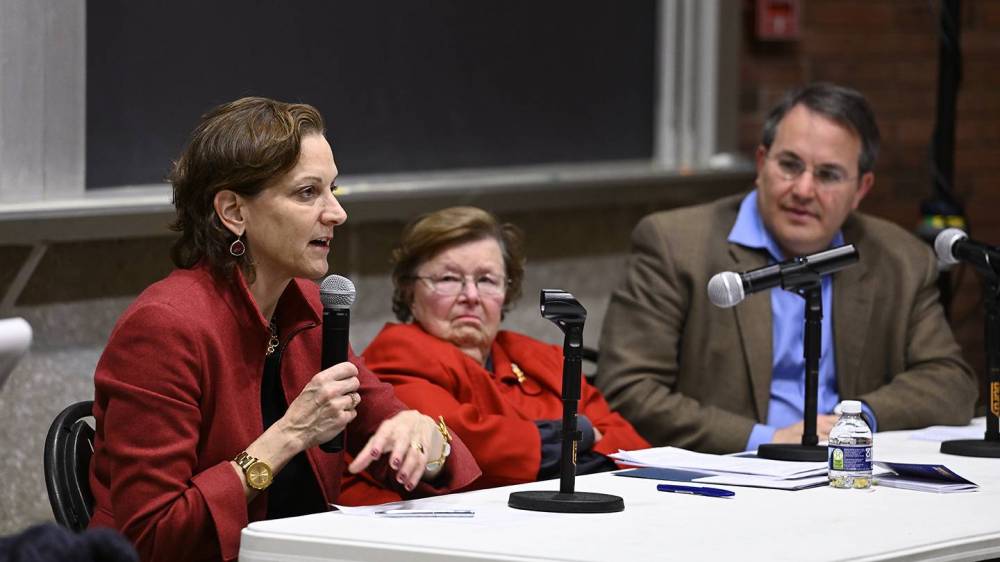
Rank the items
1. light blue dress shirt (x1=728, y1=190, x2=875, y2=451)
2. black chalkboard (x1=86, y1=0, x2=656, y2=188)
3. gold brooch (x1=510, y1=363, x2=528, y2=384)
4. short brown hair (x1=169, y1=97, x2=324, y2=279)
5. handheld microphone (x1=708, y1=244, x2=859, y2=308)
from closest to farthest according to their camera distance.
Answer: short brown hair (x1=169, y1=97, x2=324, y2=279), handheld microphone (x1=708, y1=244, x2=859, y2=308), gold brooch (x1=510, y1=363, x2=528, y2=384), black chalkboard (x1=86, y1=0, x2=656, y2=188), light blue dress shirt (x1=728, y1=190, x2=875, y2=451)

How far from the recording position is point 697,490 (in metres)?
2.90

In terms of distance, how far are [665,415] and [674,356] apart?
0.19 m

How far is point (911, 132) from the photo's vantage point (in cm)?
592

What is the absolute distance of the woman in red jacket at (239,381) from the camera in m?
2.65

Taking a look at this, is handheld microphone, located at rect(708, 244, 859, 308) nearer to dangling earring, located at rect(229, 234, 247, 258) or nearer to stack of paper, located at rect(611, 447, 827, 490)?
stack of paper, located at rect(611, 447, 827, 490)

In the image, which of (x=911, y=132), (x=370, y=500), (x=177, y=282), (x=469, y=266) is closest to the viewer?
(x=177, y=282)

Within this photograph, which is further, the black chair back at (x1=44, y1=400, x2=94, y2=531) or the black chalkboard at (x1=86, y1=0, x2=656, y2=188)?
the black chalkboard at (x1=86, y1=0, x2=656, y2=188)

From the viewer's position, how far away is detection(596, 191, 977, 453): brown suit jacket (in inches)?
157

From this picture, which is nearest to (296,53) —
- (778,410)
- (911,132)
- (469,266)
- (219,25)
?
(219,25)

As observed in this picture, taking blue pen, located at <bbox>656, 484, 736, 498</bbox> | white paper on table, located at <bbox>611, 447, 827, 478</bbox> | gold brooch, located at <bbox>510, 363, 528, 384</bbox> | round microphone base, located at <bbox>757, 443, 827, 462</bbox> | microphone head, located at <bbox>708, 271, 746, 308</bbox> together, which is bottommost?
round microphone base, located at <bbox>757, 443, 827, 462</bbox>

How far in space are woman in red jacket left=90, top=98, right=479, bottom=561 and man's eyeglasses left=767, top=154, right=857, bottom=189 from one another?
4.91ft

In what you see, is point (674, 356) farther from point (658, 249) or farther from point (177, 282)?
point (177, 282)

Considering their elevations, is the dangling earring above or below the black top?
above

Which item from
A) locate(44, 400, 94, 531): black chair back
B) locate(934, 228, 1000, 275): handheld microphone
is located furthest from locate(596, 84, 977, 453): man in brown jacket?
locate(44, 400, 94, 531): black chair back
